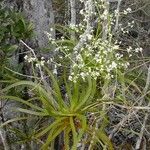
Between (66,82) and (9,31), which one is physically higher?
(9,31)

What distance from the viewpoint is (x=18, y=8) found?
2.97 metres

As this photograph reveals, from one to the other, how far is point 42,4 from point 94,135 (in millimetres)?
1048

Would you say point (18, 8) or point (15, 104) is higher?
point (18, 8)

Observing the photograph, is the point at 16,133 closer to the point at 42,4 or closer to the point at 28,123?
the point at 28,123

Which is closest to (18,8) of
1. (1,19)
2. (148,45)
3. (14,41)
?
(14,41)

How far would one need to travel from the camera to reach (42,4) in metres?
3.03

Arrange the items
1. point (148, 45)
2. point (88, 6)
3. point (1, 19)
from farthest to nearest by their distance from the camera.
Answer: point (148, 45) → point (88, 6) → point (1, 19)

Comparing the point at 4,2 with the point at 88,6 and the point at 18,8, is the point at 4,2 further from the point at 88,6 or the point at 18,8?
the point at 88,6

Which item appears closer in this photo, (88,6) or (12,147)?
(88,6)

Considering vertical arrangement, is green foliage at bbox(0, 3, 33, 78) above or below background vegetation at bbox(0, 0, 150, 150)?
above

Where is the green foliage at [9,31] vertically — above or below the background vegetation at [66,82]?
above

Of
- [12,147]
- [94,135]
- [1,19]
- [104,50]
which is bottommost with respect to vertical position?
[12,147]

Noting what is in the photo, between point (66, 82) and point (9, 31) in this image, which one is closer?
point (9, 31)

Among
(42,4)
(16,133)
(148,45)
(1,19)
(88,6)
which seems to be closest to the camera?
(1,19)
